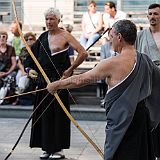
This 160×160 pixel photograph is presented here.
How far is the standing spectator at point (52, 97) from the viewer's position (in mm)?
6508

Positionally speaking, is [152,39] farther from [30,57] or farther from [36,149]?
[36,149]

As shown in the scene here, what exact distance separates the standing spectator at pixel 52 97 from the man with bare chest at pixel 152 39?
86cm

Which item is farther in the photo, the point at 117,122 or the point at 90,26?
the point at 90,26

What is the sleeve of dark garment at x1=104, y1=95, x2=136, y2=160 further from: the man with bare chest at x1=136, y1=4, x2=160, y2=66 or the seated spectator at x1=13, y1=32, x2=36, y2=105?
the seated spectator at x1=13, y1=32, x2=36, y2=105

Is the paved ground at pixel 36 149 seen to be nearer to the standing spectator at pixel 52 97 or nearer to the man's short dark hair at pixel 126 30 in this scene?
the standing spectator at pixel 52 97

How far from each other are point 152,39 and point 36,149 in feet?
7.46

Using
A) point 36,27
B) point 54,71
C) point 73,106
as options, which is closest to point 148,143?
point 54,71

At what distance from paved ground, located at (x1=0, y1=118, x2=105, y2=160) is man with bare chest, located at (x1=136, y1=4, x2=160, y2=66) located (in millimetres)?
1590

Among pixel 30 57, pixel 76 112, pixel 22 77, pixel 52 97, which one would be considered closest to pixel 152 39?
pixel 52 97

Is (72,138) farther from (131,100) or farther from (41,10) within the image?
(41,10)

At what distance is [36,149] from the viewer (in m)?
7.24

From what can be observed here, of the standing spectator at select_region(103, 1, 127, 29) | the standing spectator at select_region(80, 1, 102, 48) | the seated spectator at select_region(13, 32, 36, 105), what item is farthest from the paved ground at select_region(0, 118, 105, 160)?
the standing spectator at select_region(103, 1, 127, 29)

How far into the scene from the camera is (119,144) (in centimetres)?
441

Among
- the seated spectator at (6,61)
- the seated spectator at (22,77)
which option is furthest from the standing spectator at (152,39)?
the seated spectator at (6,61)
